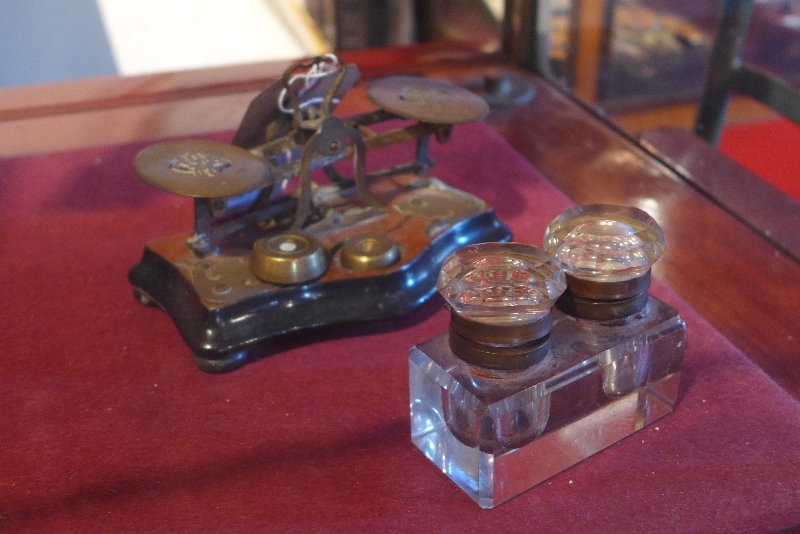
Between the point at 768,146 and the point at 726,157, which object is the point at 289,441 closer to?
the point at 726,157

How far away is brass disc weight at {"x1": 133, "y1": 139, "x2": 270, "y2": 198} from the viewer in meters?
0.80

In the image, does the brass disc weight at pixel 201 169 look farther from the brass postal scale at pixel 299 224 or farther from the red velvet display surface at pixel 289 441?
the red velvet display surface at pixel 289 441

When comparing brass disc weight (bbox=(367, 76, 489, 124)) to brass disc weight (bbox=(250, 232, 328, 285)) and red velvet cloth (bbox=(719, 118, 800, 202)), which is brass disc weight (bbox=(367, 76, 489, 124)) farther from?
red velvet cloth (bbox=(719, 118, 800, 202))

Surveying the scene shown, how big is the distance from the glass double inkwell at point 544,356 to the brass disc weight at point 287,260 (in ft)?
0.62

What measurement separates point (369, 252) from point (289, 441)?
231mm

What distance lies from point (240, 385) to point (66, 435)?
0.56 ft

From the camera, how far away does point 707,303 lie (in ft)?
3.16

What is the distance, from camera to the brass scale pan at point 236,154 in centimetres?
80

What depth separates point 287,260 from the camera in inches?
33.6

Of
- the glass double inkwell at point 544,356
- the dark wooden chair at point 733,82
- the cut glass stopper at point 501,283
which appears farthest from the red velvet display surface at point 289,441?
the dark wooden chair at point 733,82

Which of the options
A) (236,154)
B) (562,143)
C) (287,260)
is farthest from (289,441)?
(562,143)

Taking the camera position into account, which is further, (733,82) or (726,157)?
(733,82)

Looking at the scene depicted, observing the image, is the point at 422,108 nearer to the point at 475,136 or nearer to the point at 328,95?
the point at 328,95

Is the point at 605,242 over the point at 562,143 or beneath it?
over
